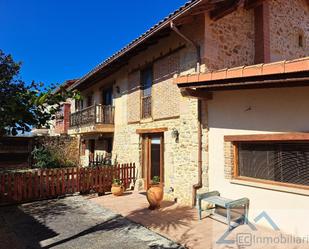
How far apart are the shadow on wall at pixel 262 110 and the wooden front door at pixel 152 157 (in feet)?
10.6

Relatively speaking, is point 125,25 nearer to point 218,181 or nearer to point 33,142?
point 33,142

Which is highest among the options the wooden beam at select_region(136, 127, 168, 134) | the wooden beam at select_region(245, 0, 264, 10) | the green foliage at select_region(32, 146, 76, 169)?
the wooden beam at select_region(245, 0, 264, 10)

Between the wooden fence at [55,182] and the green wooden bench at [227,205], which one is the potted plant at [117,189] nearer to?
the wooden fence at [55,182]

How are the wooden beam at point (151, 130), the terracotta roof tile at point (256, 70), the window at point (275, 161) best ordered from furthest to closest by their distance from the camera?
the wooden beam at point (151, 130) → the window at point (275, 161) → the terracotta roof tile at point (256, 70)

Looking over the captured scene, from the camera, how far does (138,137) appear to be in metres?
12.0

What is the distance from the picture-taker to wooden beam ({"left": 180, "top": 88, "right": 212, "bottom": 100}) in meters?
7.39

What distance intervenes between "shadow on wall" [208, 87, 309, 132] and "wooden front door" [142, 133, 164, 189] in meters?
3.24

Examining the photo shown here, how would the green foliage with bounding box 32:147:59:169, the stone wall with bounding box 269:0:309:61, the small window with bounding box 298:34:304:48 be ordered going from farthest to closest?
the green foliage with bounding box 32:147:59:169, the small window with bounding box 298:34:304:48, the stone wall with bounding box 269:0:309:61

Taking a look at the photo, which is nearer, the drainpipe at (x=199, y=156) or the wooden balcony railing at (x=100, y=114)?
the drainpipe at (x=199, y=156)

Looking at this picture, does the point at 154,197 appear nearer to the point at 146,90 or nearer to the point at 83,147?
the point at 146,90

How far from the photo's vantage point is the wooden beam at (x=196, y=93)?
24.3ft

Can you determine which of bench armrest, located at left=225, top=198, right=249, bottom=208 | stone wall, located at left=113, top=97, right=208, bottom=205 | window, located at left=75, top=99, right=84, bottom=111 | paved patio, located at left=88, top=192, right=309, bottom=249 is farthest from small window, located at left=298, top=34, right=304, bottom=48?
window, located at left=75, top=99, right=84, bottom=111

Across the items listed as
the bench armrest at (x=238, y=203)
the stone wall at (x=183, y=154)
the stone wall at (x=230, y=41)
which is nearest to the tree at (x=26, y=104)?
the bench armrest at (x=238, y=203)

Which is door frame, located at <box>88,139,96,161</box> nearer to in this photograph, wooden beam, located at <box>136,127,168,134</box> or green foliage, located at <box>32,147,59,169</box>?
green foliage, located at <box>32,147,59,169</box>
